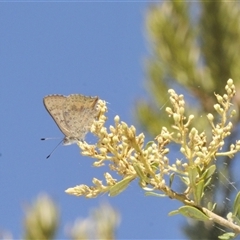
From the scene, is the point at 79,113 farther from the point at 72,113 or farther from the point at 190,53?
the point at 190,53

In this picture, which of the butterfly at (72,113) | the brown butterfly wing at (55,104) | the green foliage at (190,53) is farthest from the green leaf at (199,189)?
the green foliage at (190,53)

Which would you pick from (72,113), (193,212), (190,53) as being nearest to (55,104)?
(72,113)

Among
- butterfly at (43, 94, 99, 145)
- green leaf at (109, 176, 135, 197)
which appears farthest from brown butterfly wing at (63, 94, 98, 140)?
green leaf at (109, 176, 135, 197)

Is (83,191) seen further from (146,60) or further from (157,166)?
(146,60)

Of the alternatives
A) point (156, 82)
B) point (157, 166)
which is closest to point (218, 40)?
point (156, 82)

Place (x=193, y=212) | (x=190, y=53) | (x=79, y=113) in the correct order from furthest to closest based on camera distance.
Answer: (x=190, y=53), (x=79, y=113), (x=193, y=212)

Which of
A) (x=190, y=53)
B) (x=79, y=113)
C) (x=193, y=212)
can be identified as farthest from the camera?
(x=190, y=53)

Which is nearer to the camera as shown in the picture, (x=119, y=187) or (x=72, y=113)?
(x=119, y=187)
